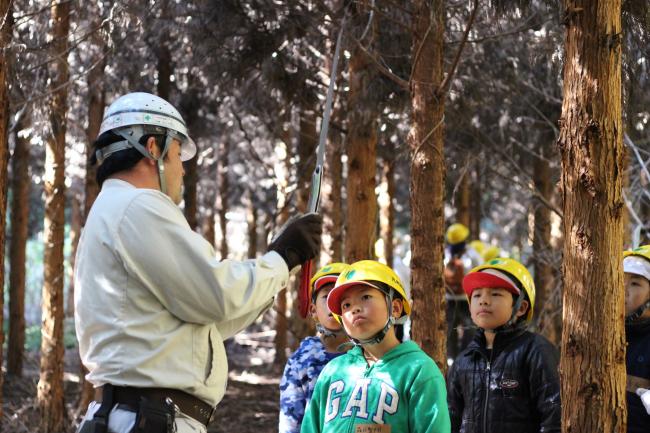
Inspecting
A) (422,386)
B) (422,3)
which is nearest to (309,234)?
(422,386)

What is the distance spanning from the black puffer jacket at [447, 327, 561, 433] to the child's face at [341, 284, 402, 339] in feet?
3.04

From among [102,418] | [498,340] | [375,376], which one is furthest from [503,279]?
[102,418]

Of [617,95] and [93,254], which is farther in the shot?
[617,95]

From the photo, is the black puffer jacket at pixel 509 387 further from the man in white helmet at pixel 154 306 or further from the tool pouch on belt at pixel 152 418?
the tool pouch on belt at pixel 152 418

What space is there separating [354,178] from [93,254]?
5.93 metres

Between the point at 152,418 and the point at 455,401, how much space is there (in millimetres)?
2303

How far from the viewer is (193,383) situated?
3.35 meters

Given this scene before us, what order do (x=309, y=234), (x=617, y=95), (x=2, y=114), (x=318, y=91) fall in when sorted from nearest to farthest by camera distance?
(x=309, y=234) < (x=617, y=95) < (x=2, y=114) < (x=318, y=91)

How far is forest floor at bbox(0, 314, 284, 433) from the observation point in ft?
34.6

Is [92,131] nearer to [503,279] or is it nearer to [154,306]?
[503,279]

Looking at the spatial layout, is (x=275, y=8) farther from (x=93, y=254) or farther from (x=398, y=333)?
(x=93, y=254)

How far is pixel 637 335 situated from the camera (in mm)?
5184

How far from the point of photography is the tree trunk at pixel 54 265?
31.4ft

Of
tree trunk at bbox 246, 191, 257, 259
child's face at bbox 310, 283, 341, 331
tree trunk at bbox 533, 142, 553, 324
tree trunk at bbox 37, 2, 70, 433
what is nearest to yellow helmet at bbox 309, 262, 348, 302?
child's face at bbox 310, 283, 341, 331
